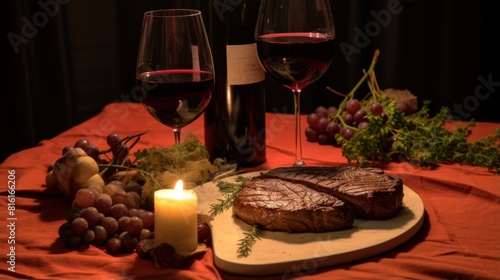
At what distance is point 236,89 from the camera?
1.55m

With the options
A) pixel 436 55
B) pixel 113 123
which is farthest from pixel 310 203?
pixel 436 55

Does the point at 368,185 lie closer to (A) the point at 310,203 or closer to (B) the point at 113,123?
(A) the point at 310,203

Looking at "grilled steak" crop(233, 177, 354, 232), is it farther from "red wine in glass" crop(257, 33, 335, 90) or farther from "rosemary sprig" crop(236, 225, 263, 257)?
"red wine in glass" crop(257, 33, 335, 90)

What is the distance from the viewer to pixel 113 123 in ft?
6.43

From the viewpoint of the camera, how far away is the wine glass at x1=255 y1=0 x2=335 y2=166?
1408mm

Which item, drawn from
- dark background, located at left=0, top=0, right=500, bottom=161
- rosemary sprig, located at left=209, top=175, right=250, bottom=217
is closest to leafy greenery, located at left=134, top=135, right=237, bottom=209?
rosemary sprig, located at left=209, top=175, right=250, bottom=217

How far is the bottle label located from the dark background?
1152 millimetres

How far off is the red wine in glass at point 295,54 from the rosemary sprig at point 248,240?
0.39m

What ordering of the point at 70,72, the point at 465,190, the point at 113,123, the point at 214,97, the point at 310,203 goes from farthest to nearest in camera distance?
the point at 70,72 < the point at 113,123 < the point at 214,97 < the point at 465,190 < the point at 310,203

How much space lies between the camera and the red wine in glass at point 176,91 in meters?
1.30

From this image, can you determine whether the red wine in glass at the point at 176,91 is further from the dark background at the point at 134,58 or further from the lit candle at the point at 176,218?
the dark background at the point at 134,58

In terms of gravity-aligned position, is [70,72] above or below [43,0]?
below

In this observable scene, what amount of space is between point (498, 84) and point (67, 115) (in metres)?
1.76

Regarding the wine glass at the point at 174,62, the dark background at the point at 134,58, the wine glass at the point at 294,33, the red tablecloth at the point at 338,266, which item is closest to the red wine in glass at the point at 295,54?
the wine glass at the point at 294,33
